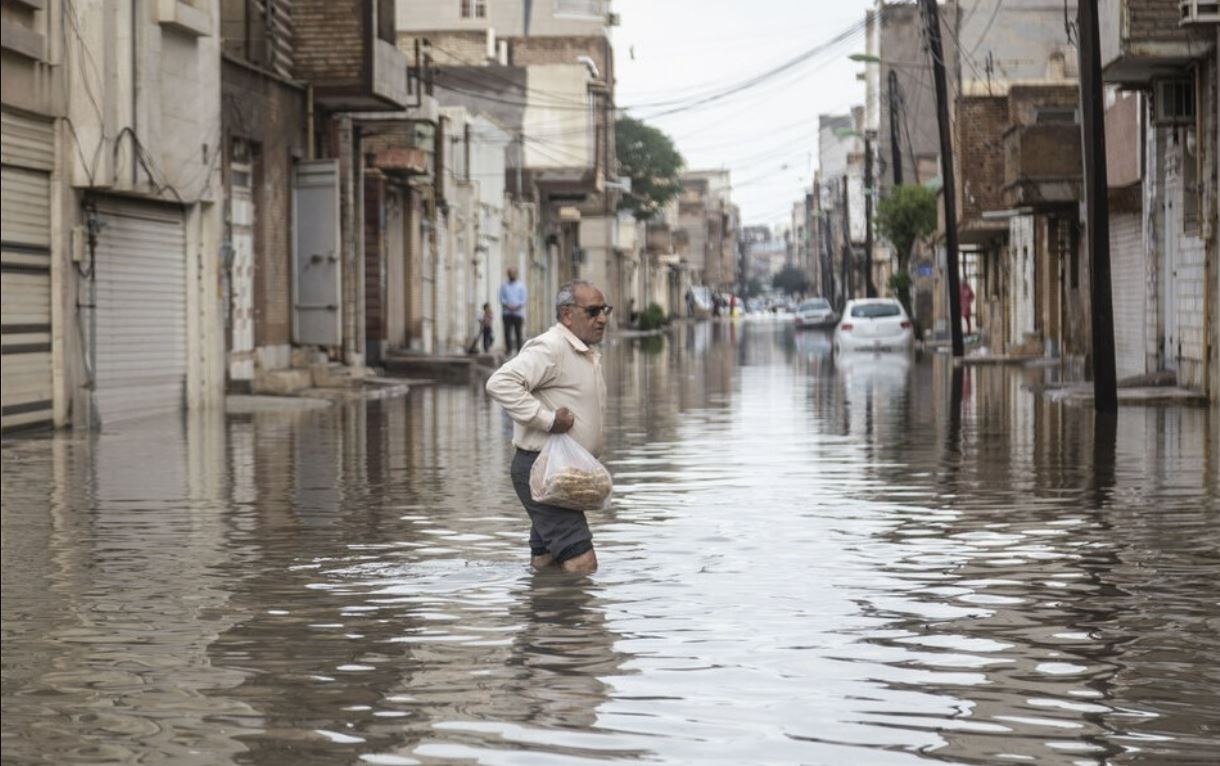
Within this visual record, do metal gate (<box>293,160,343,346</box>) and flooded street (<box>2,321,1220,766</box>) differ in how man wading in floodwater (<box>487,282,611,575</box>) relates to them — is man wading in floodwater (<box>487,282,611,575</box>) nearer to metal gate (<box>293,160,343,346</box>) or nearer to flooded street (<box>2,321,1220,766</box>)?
flooded street (<box>2,321,1220,766</box>)

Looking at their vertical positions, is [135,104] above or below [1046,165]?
below

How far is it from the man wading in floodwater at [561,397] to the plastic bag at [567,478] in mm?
107

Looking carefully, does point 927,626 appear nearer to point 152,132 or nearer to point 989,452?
point 989,452

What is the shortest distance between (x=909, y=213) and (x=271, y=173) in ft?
156

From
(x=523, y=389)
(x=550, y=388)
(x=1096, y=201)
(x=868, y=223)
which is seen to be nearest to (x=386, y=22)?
(x=1096, y=201)

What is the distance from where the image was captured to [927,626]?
9.22 meters

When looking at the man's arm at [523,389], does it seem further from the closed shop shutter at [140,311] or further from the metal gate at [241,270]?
the metal gate at [241,270]

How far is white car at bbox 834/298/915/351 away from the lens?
5569 cm

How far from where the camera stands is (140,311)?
2739cm

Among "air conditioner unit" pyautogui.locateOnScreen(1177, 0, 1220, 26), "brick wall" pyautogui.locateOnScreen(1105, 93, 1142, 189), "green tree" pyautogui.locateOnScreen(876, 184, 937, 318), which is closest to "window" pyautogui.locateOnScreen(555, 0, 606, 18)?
"green tree" pyautogui.locateOnScreen(876, 184, 937, 318)

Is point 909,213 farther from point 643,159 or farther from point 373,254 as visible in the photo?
point 643,159

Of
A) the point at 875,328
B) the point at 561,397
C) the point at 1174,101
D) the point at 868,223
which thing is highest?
the point at 868,223

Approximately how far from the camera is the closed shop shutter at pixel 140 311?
26.1m

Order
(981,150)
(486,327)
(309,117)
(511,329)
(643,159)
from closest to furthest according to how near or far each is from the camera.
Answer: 1. (309,117)
2. (511,329)
3. (486,327)
4. (981,150)
5. (643,159)
